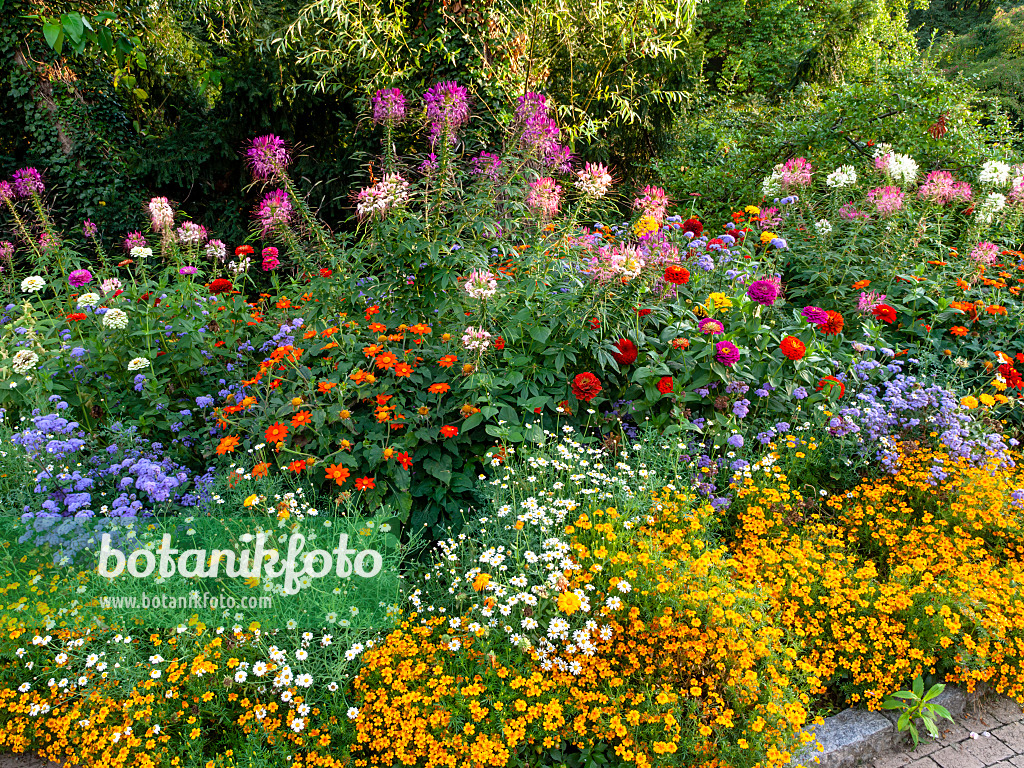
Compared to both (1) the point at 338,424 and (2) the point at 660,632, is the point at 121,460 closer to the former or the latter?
(1) the point at 338,424

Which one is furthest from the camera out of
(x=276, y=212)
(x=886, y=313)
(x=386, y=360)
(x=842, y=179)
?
(x=842, y=179)

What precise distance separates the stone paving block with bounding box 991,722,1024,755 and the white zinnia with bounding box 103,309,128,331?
4.05 m

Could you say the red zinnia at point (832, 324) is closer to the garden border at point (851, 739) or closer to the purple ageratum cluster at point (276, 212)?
the garden border at point (851, 739)

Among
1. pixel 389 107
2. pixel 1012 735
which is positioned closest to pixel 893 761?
pixel 1012 735

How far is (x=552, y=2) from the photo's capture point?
19.8 ft

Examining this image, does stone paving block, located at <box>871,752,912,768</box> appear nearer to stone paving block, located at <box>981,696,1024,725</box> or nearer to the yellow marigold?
stone paving block, located at <box>981,696,1024,725</box>

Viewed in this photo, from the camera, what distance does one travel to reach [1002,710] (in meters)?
2.58

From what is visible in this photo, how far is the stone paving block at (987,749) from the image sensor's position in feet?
7.73

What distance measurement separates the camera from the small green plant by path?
7.61ft

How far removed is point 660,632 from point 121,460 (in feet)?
7.76

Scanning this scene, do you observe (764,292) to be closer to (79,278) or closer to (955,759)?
(955,759)

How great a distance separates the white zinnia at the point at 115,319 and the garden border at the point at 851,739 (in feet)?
11.1

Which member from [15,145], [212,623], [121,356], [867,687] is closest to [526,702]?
[212,623]

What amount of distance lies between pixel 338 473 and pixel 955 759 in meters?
2.40
